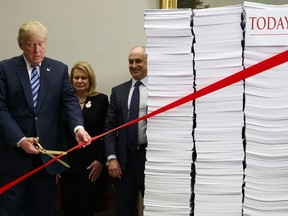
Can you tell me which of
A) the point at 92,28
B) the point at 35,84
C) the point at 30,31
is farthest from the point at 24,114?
the point at 92,28

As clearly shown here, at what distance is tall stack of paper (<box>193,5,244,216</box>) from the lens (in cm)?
153

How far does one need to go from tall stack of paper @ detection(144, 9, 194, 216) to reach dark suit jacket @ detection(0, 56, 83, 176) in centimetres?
50

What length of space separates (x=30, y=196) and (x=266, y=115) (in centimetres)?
125

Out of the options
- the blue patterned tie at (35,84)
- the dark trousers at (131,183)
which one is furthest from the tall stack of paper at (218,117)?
the blue patterned tie at (35,84)

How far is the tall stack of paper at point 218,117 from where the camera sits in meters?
1.53

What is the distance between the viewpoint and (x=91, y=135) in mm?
2297

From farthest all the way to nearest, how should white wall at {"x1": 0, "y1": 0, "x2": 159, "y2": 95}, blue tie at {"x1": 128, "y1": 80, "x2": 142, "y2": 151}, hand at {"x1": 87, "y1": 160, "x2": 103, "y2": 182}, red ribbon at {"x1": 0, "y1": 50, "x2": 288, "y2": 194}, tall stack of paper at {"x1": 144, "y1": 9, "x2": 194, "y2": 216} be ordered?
white wall at {"x1": 0, "y1": 0, "x2": 159, "y2": 95} → hand at {"x1": 87, "y1": 160, "x2": 103, "y2": 182} → blue tie at {"x1": 128, "y1": 80, "x2": 142, "y2": 151} → tall stack of paper at {"x1": 144, "y1": 9, "x2": 194, "y2": 216} → red ribbon at {"x1": 0, "y1": 50, "x2": 288, "y2": 194}

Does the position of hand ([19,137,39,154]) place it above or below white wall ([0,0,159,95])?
below

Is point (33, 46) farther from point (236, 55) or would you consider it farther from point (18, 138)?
point (236, 55)

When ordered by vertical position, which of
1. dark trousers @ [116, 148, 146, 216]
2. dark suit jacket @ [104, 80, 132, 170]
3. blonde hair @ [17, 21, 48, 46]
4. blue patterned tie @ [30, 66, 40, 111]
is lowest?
dark trousers @ [116, 148, 146, 216]

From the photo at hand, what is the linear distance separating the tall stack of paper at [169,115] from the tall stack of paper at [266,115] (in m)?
0.26

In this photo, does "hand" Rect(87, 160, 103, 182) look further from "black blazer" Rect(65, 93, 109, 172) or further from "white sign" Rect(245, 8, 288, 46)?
"white sign" Rect(245, 8, 288, 46)

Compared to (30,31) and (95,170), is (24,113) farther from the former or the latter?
(95,170)

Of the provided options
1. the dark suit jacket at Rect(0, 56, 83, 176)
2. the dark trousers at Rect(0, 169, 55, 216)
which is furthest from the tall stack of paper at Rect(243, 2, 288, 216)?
the dark trousers at Rect(0, 169, 55, 216)
